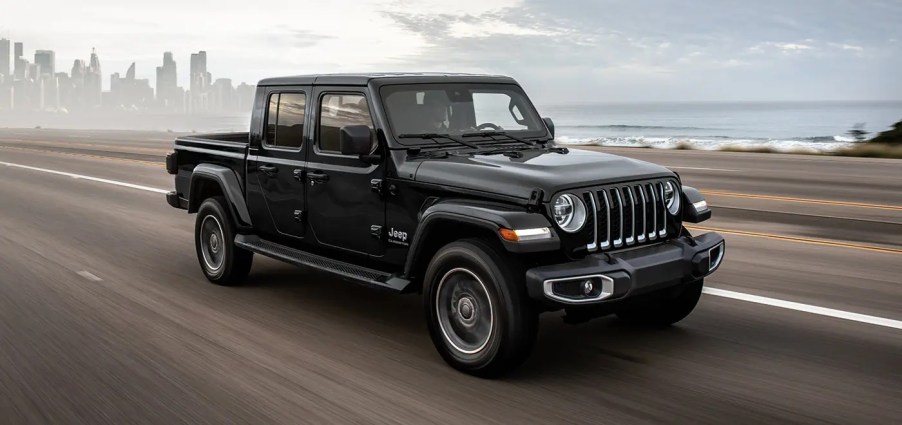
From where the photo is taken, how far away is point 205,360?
5496mm

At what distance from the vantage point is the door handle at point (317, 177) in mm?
6328

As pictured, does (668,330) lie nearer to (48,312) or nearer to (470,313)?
(470,313)

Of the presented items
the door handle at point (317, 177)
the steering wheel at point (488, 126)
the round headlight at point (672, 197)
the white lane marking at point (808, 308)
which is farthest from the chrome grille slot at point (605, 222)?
the white lane marking at point (808, 308)

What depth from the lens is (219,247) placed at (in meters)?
7.80

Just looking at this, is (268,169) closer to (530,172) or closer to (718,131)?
(530,172)

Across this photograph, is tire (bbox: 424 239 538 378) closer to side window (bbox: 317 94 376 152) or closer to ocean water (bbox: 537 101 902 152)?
side window (bbox: 317 94 376 152)

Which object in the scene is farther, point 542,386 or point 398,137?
point 398,137

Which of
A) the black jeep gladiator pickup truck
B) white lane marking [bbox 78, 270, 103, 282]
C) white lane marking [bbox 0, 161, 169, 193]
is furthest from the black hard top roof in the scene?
white lane marking [bbox 0, 161, 169, 193]

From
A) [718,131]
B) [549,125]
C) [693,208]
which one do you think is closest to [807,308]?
[693,208]

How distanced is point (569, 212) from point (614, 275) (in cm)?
46

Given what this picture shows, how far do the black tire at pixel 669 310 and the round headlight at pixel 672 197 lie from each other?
21.3 inches

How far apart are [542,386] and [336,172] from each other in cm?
222

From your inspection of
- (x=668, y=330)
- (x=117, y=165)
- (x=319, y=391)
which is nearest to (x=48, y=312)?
(x=319, y=391)

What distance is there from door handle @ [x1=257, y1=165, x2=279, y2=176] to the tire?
2.12 metres
